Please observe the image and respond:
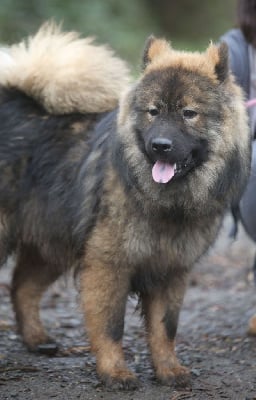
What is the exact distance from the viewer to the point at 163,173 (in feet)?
12.1

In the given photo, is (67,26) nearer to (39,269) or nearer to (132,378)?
(39,269)

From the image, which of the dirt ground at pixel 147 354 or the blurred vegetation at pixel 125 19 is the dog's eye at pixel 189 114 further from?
the dirt ground at pixel 147 354

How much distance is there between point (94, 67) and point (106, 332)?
1558mm

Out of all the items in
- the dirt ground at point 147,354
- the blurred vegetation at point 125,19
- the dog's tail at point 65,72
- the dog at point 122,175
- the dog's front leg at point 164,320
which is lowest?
the dirt ground at point 147,354

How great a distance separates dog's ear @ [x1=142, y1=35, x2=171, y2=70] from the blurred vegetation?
17.1 inches

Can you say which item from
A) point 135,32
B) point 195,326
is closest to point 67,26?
point 135,32

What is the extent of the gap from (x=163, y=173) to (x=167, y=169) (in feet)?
0.09

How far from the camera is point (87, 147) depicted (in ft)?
14.1

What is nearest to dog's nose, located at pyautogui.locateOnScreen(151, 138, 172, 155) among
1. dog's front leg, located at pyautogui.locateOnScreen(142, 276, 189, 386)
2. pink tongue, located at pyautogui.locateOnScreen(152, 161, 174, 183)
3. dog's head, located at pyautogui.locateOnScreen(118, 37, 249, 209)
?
dog's head, located at pyautogui.locateOnScreen(118, 37, 249, 209)

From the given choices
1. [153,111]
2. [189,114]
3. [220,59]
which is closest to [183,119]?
[189,114]

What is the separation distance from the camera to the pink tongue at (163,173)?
12.1ft

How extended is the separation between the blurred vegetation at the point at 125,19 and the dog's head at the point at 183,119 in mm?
685

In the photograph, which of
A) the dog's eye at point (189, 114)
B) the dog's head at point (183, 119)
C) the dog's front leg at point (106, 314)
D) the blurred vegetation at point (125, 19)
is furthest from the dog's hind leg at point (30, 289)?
the dog's eye at point (189, 114)

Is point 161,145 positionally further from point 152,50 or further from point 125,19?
point 125,19
